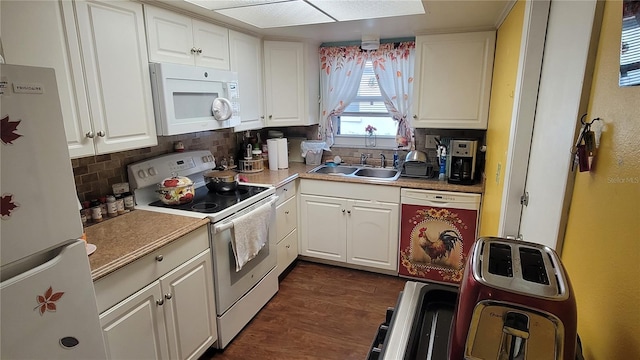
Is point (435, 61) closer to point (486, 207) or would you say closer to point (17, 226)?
point (486, 207)

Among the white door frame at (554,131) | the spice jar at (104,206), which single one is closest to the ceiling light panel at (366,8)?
the white door frame at (554,131)

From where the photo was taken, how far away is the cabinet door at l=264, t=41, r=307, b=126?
9.97 ft

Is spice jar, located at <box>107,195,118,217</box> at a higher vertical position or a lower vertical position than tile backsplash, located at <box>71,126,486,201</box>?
lower

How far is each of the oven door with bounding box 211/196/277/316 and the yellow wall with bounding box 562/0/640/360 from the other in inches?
65.1

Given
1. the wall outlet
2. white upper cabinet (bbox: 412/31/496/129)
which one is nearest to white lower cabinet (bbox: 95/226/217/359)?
white upper cabinet (bbox: 412/31/496/129)

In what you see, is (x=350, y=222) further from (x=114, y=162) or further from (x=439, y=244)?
(x=114, y=162)

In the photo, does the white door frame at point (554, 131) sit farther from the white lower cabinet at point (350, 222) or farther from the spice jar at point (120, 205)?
the spice jar at point (120, 205)

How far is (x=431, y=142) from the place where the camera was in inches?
123

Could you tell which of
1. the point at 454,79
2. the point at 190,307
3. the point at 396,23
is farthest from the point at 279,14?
the point at 190,307

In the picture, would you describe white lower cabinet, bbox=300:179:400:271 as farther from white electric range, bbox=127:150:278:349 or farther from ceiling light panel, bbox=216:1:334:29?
ceiling light panel, bbox=216:1:334:29

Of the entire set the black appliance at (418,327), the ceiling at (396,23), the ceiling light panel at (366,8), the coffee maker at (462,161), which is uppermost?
the ceiling at (396,23)

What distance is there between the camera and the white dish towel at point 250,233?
2090 mm

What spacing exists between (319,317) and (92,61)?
6.86ft

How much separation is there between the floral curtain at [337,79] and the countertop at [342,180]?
0.61 meters
